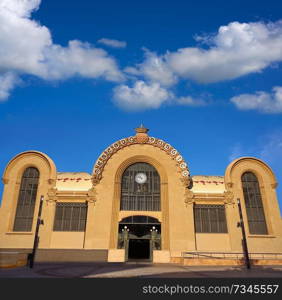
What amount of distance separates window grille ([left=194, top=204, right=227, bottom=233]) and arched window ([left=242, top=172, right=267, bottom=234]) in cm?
354

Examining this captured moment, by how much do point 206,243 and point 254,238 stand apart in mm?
6009

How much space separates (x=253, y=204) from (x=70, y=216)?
23.8 m

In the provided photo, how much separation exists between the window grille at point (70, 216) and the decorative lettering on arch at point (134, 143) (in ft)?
12.5

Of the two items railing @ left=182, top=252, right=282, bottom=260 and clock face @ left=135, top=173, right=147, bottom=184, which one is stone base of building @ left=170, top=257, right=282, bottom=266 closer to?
railing @ left=182, top=252, right=282, bottom=260

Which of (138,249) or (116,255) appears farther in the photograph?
(138,249)

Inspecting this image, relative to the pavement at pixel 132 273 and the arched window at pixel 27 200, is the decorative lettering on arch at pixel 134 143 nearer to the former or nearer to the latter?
the arched window at pixel 27 200

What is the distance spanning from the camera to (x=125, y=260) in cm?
2992

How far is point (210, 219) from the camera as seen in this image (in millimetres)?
32531

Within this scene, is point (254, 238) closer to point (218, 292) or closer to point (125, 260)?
point (125, 260)

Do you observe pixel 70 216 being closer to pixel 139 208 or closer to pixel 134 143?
pixel 139 208

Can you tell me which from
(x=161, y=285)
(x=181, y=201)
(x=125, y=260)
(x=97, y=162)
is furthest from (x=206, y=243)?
(x=161, y=285)

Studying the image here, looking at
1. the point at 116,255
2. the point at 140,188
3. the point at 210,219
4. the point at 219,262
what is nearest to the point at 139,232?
the point at 116,255

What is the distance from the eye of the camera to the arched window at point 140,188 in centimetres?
3309

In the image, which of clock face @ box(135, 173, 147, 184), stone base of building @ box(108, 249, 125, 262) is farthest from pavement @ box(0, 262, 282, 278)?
clock face @ box(135, 173, 147, 184)
